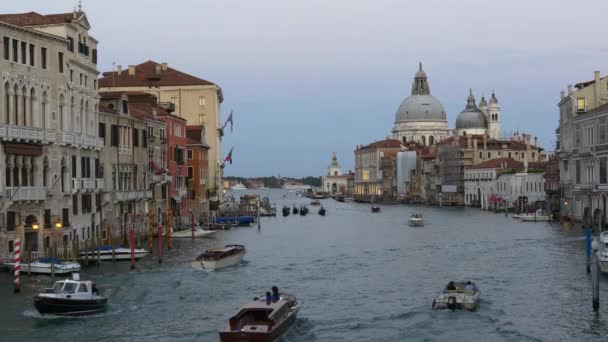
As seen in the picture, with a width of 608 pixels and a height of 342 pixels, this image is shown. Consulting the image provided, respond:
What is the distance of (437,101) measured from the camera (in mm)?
185000

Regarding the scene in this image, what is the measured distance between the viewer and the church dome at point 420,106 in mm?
182000

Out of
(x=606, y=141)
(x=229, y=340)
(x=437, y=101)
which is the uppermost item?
(x=437, y=101)

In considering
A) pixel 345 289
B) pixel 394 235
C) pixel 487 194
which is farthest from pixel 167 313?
pixel 487 194

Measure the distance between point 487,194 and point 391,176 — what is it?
56.6 metres

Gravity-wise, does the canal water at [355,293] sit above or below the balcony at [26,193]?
below

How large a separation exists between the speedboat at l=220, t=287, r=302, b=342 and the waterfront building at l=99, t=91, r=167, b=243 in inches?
646

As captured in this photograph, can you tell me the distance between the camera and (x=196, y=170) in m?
63.5

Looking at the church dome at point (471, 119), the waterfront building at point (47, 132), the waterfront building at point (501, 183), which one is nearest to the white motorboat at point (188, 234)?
the waterfront building at point (47, 132)

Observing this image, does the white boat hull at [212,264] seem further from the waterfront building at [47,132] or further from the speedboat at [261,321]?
the speedboat at [261,321]

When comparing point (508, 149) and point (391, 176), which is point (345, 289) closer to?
point (508, 149)

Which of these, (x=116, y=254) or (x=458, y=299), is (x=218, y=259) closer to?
(x=116, y=254)

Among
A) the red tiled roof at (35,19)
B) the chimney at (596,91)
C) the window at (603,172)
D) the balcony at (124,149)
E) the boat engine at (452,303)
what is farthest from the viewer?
the chimney at (596,91)

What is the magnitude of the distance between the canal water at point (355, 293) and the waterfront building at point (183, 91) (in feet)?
82.8

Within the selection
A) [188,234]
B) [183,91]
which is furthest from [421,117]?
[188,234]
